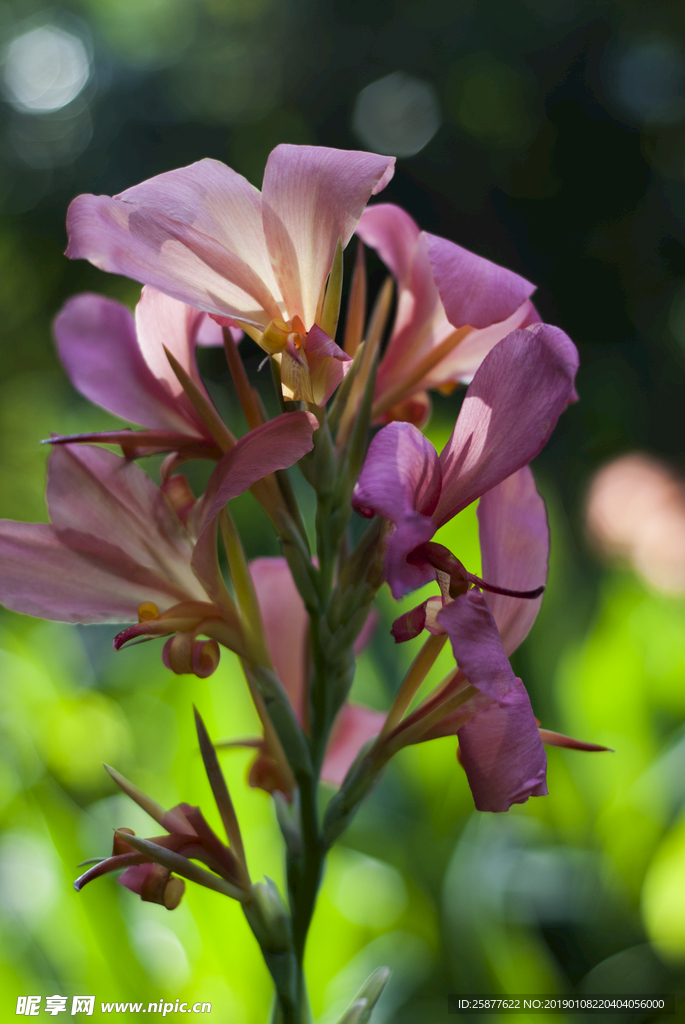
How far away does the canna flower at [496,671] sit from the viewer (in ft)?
0.84

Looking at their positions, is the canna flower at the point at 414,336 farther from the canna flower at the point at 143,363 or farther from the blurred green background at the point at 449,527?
the blurred green background at the point at 449,527

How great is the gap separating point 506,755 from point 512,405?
0.46 ft

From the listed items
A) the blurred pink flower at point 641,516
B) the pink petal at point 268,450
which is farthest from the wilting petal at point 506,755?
the blurred pink flower at point 641,516

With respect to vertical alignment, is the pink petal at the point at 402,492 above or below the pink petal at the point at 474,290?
below

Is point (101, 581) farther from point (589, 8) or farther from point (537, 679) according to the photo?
point (589, 8)

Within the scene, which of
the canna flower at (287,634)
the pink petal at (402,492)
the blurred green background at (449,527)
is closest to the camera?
the pink petal at (402,492)

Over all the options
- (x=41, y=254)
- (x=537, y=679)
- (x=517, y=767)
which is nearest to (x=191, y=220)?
(x=517, y=767)

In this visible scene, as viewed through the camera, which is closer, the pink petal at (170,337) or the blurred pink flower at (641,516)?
the pink petal at (170,337)

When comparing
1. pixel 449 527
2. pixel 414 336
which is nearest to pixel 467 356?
pixel 414 336

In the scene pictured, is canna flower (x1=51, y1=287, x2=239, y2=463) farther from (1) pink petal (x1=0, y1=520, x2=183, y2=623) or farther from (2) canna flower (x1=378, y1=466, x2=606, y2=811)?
(2) canna flower (x1=378, y1=466, x2=606, y2=811)

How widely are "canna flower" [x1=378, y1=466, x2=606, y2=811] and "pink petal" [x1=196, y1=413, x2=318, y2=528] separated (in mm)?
83

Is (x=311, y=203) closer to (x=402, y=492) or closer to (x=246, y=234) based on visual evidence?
(x=246, y=234)

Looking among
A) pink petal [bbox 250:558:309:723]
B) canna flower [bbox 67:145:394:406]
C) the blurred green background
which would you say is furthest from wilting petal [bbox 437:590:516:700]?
the blurred green background

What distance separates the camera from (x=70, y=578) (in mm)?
344
